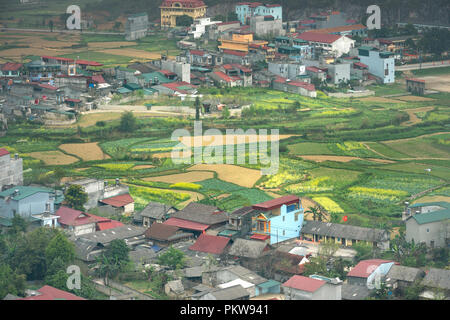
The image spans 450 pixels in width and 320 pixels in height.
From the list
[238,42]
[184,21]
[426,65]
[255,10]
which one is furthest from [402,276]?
[184,21]

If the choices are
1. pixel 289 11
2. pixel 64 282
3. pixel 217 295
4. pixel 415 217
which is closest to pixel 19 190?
pixel 64 282

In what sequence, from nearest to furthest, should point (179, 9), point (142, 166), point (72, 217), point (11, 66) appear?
point (72, 217), point (142, 166), point (11, 66), point (179, 9)

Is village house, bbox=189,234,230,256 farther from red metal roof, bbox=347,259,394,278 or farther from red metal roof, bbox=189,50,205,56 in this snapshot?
red metal roof, bbox=189,50,205,56

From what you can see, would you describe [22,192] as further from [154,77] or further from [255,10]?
[255,10]

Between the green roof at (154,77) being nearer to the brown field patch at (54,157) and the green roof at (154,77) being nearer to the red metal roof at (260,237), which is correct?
the brown field patch at (54,157)

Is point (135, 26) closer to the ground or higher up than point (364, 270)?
higher up

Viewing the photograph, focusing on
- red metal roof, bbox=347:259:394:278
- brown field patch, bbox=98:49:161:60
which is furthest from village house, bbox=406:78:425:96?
red metal roof, bbox=347:259:394:278

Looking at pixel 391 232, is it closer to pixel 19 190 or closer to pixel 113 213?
pixel 113 213
